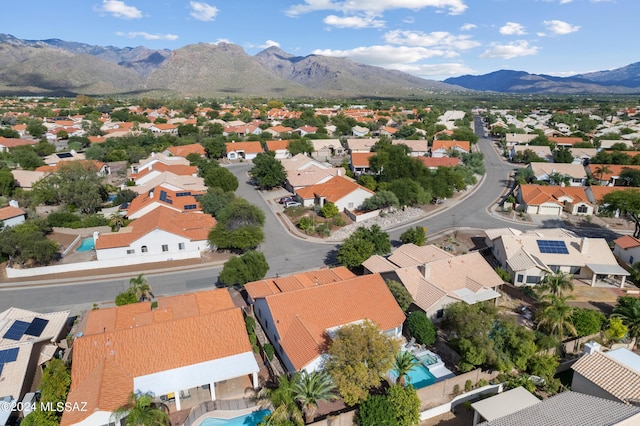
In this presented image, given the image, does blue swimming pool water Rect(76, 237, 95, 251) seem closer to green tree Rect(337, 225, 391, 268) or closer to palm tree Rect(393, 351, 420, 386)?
green tree Rect(337, 225, 391, 268)

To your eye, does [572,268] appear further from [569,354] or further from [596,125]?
[596,125]

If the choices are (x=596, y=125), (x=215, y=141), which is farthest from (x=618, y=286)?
(x=596, y=125)

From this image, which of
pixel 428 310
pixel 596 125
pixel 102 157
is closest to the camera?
pixel 428 310

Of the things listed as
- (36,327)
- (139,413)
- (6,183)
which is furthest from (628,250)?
(6,183)

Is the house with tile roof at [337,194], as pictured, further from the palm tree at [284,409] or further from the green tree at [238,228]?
the palm tree at [284,409]

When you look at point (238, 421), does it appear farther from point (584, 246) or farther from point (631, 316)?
point (584, 246)
